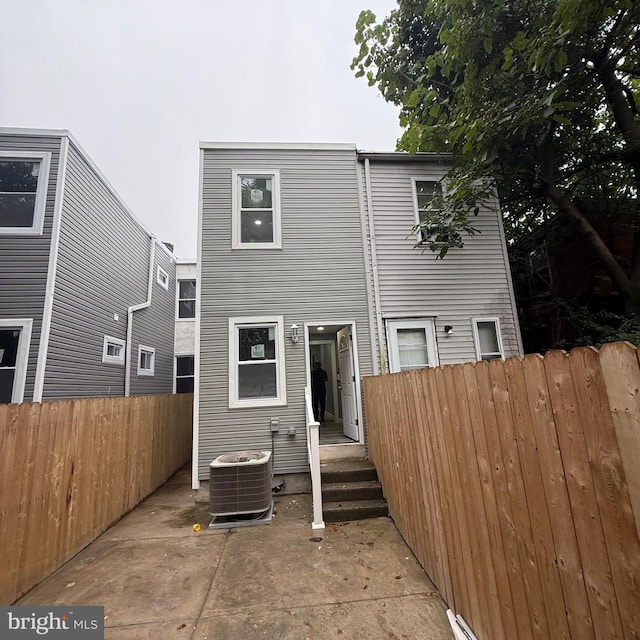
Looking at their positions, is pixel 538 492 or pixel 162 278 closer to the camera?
pixel 538 492

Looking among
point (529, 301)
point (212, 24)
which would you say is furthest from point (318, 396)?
point (212, 24)

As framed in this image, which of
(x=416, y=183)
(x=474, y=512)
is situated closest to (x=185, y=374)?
(x=416, y=183)

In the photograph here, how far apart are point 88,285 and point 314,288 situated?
17.5ft

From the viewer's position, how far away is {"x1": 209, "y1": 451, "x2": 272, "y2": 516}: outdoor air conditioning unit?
4.52 meters

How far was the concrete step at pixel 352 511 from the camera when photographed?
448 cm

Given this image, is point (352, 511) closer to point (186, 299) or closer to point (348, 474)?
point (348, 474)

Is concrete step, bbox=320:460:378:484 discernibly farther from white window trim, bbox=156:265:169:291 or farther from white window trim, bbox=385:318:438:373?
white window trim, bbox=156:265:169:291

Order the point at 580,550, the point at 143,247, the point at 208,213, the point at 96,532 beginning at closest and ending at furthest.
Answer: the point at 580,550 < the point at 96,532 < the point at 208,213 < the point at 143,247

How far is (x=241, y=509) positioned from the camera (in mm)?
4520

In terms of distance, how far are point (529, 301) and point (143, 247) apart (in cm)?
1160

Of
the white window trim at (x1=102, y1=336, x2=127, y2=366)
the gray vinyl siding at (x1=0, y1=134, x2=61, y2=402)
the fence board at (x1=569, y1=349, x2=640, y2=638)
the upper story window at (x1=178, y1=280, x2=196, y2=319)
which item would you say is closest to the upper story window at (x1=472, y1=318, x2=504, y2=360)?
the fence board at (x1=569, y1=349, x2=640, y2=638)

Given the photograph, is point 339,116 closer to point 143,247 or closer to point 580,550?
point 143,247

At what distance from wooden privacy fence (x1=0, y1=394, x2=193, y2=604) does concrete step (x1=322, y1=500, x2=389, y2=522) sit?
296cm

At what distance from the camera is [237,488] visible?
4.55 metres
